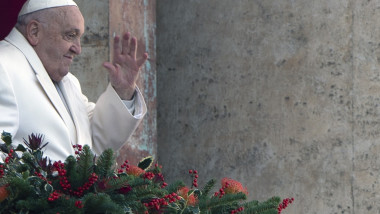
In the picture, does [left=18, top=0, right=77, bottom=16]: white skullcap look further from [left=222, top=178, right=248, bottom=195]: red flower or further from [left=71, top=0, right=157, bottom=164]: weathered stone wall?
[left=71, top=0, right=157, bottom=164]: weathered stone wall

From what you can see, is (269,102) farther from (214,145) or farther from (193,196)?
(193,196)

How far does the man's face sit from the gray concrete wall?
9.19 ft

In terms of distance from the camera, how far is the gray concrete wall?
6.80 meters

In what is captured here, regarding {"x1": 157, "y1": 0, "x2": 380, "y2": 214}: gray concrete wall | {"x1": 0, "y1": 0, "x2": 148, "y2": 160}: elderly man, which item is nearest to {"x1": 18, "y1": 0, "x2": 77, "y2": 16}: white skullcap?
{"x1": 0, "y1": 0, "x2": 148, "y2": 160}: elderly man

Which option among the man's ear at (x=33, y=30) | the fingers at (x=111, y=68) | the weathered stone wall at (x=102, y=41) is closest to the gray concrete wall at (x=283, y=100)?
the weathered stone wall at (x=102, y=41)

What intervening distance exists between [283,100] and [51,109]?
295 cm

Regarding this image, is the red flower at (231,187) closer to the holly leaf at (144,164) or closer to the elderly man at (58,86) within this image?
the holly leaf at (144,164)

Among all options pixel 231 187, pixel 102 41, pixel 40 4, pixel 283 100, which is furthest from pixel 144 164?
pixel 283 100

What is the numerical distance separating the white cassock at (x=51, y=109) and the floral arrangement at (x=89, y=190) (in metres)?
0.65

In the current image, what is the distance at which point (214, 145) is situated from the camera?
6.98m

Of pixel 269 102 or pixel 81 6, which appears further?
pixel 269 102

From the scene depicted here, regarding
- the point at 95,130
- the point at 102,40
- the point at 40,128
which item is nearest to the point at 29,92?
the point at 40,128

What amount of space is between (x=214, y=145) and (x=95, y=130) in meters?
2.59

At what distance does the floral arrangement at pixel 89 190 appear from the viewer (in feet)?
9.82
